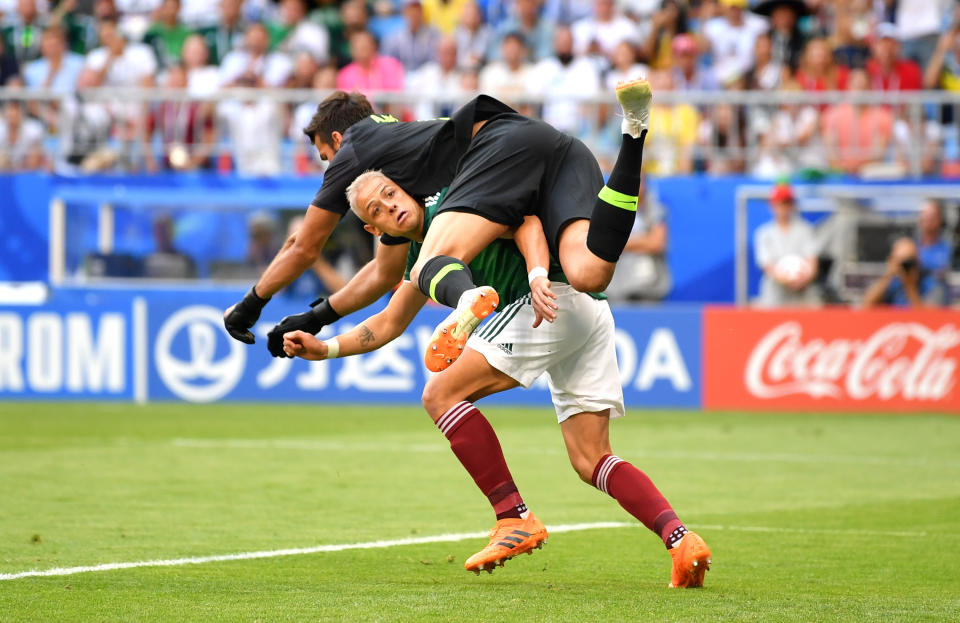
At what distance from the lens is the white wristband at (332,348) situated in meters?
6.73

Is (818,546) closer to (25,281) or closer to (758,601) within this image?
(758,601)

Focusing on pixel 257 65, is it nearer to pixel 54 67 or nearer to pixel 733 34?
pixel 54 67

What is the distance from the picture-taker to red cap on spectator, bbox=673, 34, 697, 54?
18.1 metres

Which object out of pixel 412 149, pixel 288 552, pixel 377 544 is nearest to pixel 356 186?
pixel 412 149

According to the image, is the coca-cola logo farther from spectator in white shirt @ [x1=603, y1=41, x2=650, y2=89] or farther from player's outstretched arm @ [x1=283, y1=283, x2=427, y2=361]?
player's outstretched arm @ [x1=283, y1=283, x2=427, y2=361]

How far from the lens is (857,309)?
15.8 m

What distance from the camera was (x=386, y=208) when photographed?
6.42m

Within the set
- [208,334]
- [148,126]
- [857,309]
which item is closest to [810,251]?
[857,309]

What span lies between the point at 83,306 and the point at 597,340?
11.6m

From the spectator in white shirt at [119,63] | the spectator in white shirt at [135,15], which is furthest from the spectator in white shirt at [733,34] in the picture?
the spectator in white shirt at [135,15]

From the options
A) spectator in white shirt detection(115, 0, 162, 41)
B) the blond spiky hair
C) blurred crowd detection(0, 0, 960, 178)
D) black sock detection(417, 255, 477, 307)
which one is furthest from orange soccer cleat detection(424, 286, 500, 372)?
spectator in white shirt detection(115, 0, 162, 41)

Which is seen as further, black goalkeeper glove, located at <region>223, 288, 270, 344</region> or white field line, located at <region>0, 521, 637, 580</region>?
black goalkeeper glove, located at <region>223, 288, 270, 344</region>

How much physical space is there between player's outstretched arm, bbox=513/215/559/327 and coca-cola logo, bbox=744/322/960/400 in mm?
9904

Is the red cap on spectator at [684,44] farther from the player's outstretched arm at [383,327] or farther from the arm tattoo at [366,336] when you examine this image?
the arm tattoo at [366,336]
